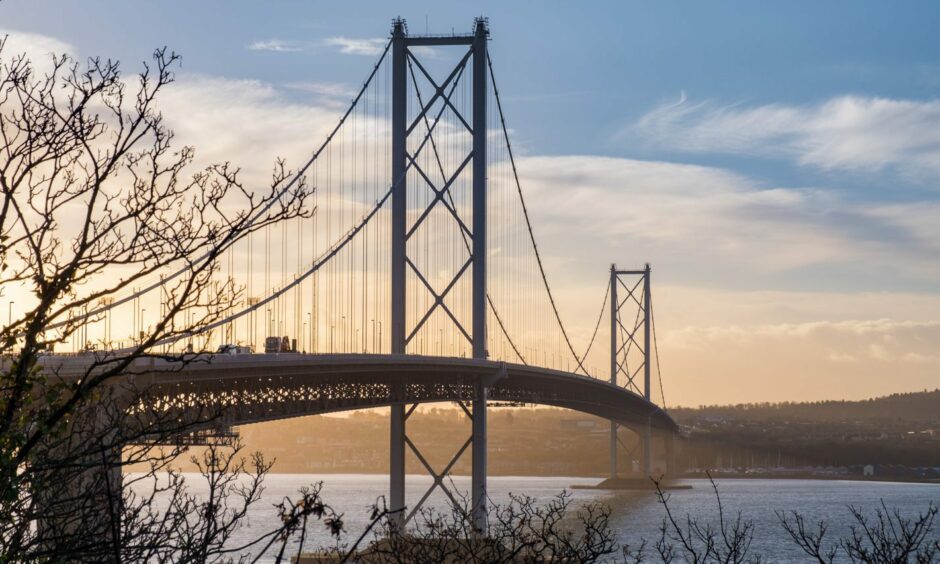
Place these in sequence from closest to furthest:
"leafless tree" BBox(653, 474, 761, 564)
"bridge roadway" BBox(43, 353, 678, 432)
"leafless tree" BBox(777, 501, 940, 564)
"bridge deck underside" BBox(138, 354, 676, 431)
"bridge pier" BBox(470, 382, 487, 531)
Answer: "leafless tree" BBox(777, 501, 940, 564)
"leafless tree" BBox(653, 474, 761, 564)
"bridge roadway" BBox(43, 353, 678, 432)
"bridge deck underside" BBox(138, 354, 676, 431)
"bridge pier" BBox(470, 382, 487, 531)

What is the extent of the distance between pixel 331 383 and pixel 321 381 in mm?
508

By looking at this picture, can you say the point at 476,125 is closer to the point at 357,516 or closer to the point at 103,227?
the point at 357,516

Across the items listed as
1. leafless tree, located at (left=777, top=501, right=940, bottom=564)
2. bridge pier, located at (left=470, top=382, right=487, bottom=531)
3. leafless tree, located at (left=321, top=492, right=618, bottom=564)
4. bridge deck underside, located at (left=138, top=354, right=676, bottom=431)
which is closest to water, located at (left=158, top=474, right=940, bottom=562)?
leafless tree, located at (left=777, top=501, right=940, bottom=564)

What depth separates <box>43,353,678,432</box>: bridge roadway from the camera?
26.3 meters

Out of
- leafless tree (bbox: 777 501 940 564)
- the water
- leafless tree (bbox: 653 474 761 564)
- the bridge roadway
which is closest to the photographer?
leafless tree (bbox: 777 501 940 564)

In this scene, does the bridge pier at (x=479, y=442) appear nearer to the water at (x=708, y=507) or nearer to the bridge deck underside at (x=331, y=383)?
the bridge deck underside at (x=331, y=383)

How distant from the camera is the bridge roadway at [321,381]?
26.3m

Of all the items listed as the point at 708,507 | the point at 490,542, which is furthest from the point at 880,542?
the point at 708,507

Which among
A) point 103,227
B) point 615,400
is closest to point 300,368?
point 103,227

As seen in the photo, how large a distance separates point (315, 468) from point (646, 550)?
105410 millimetres

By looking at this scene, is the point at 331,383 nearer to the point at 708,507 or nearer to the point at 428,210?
the point at 428,210

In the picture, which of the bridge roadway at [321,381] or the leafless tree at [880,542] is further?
the bridge roadway at [321,381]

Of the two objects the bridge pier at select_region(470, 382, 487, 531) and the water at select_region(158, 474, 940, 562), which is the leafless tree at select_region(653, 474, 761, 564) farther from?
the bridge pier at select_region(470, 382, 487, 531)

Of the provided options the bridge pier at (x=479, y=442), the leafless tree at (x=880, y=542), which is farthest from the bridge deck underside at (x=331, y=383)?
the leafless tree at (x=880, y=542)
